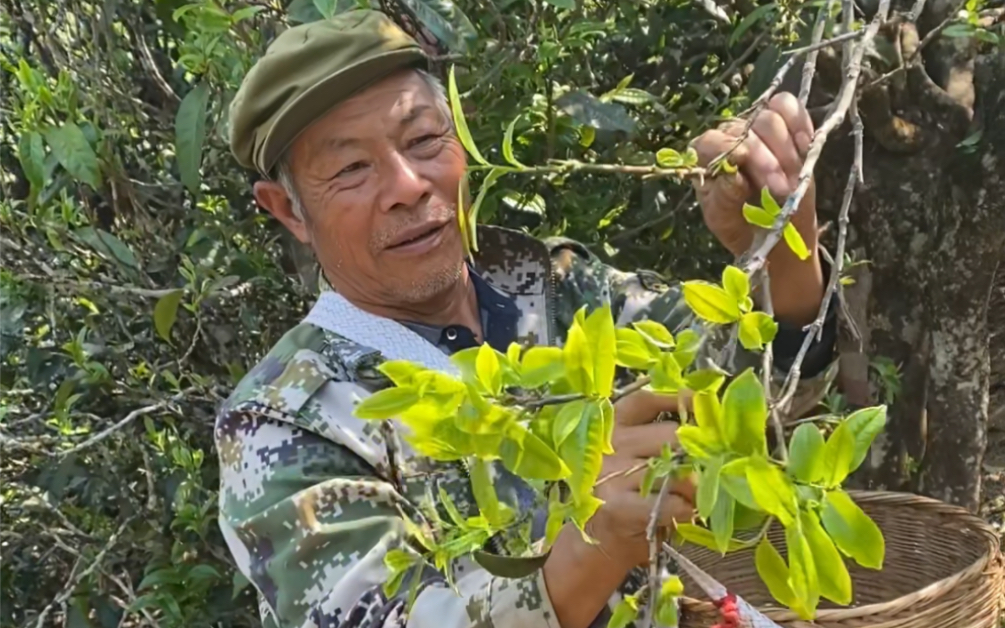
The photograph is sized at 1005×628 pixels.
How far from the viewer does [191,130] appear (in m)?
1.69

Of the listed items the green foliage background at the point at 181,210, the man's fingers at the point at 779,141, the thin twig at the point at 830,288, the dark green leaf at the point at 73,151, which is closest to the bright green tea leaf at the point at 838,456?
the thin twig at the point at 830,288

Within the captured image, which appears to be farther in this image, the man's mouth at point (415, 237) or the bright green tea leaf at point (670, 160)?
the man's mouth at point (415, 237)

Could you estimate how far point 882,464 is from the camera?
2.32 meters

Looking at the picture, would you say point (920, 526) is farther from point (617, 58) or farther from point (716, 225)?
point (617, 58)

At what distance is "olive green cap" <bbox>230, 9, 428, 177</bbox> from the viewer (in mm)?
1418

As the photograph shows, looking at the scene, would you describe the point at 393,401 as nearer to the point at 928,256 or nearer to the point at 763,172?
the point at 763,172

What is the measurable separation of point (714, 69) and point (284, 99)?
0.87 m

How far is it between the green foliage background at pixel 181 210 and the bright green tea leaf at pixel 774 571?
41.8 inches

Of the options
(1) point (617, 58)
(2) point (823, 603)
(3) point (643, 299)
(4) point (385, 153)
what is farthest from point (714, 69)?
(2) point (823, 603)

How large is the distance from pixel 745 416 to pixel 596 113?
1.15 meters

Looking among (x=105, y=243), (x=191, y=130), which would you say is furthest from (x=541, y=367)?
(x=105, y=243)

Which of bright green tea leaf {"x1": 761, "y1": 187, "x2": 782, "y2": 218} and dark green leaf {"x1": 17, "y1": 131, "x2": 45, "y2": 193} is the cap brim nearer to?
dark green leaf {"x1": 17, "y1": 131, "x2": 45, "y2": 193}

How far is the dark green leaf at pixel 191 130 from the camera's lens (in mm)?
1674

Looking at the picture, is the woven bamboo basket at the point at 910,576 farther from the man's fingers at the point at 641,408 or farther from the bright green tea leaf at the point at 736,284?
the bright green tea leaf at the point at 736,284
